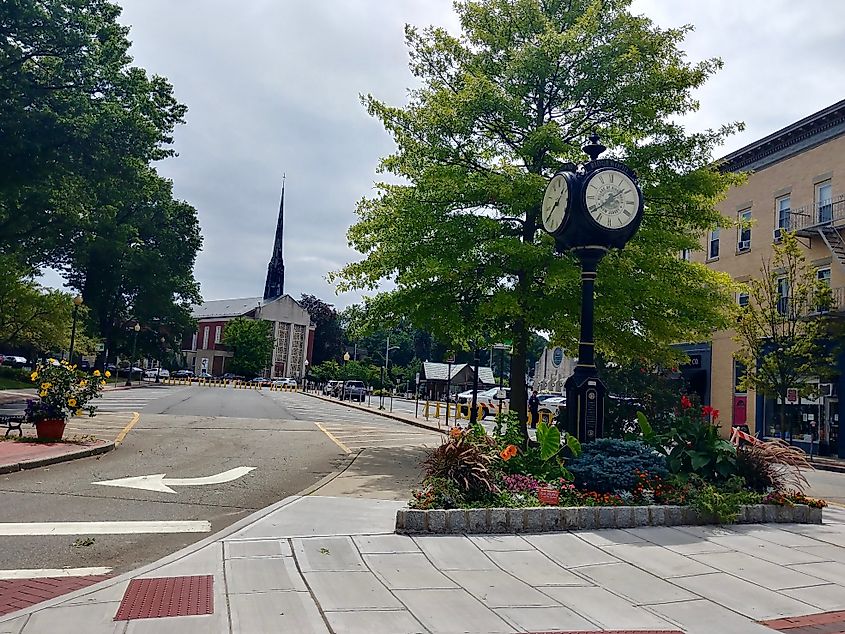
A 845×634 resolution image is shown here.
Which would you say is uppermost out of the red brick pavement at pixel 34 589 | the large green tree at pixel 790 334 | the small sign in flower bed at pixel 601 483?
the large green tree at pixel 790 334

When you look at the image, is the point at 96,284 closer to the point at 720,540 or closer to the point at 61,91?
the point at 61,91

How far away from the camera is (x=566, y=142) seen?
16.8 metres

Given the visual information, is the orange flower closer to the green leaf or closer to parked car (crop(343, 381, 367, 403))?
the green leaf

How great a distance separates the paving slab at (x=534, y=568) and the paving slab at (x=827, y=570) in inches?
93.6

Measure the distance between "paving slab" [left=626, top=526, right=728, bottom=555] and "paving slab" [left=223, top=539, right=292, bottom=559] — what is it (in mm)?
3969

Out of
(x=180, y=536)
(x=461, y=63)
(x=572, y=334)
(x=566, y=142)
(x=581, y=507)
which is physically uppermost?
(x=461, y=63)

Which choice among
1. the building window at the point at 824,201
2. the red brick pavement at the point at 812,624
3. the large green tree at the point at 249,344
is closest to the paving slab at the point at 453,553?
the red brick pavement at the point at 812,624

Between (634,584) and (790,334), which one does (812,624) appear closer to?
(634,584)

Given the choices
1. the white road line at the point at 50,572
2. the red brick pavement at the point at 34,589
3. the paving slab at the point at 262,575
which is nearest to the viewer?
the red brick pavement at the point at 34,589

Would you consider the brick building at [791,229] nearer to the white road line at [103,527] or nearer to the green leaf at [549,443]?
the green leaf at [549,443]

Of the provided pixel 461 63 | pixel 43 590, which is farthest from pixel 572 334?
pixel 43 590

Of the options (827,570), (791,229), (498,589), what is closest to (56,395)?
(498,589)

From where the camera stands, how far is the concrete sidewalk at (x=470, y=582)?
205 inches

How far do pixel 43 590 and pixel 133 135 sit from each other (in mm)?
25931
